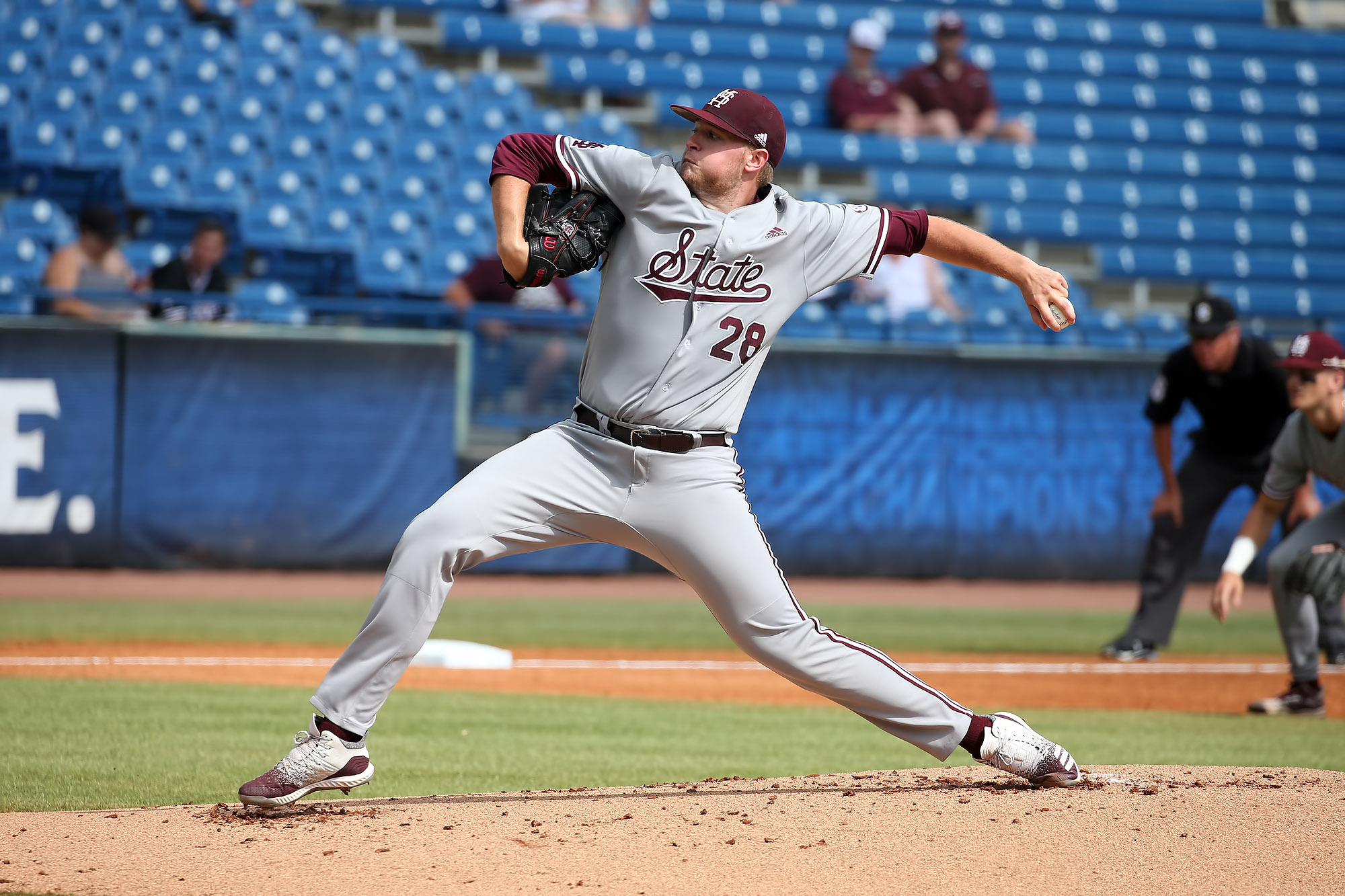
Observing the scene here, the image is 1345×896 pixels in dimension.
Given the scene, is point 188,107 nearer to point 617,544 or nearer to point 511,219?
point 511,219

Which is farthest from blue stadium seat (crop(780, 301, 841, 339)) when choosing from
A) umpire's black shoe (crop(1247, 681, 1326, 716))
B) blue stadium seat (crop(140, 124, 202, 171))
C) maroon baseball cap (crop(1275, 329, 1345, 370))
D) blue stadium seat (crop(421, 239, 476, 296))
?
maroon baseball cap (crop(1275, 329, 1345, 370))

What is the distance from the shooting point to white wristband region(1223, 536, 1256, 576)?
630cm

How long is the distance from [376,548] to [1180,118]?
41.3 feet

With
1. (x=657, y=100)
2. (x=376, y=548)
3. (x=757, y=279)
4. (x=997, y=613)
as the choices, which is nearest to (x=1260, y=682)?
(x=997, y=613)

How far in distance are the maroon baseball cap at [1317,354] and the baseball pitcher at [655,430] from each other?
2.86 m

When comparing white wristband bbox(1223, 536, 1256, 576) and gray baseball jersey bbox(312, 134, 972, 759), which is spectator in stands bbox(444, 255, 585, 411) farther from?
gray baseball jersey bbox(312, 134, 972, 759)

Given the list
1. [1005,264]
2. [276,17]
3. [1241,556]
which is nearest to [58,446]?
[276,17]

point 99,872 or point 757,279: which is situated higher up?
point 757,279

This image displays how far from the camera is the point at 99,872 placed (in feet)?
11.5

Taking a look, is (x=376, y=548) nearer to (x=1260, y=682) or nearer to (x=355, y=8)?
(x=1260, y=682)

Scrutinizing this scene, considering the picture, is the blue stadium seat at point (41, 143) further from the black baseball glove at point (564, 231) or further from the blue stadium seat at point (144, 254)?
the black baseball glove at point (564, 231)

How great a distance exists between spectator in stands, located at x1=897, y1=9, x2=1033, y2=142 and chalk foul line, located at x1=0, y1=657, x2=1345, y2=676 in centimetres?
1002

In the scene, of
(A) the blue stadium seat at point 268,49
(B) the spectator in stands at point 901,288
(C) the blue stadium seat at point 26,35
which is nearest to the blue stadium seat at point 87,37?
(C) the blue stadium seat at point 26,35

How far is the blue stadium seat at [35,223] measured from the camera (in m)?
13.3
